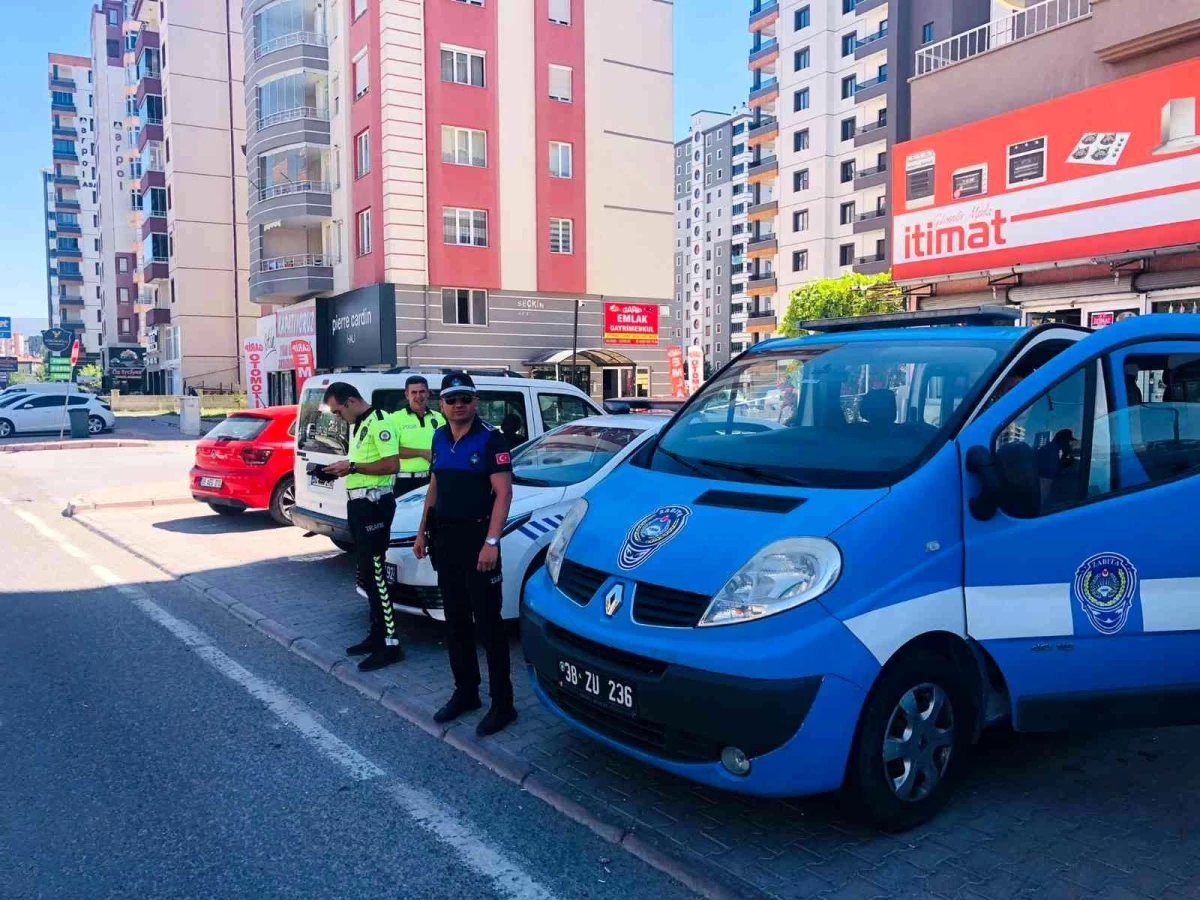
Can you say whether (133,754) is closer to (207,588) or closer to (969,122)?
(207,588)

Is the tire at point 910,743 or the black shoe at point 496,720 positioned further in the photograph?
the black shoe at point 496,720

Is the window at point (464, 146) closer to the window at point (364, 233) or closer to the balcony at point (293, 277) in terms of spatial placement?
the window at point (364, 233)

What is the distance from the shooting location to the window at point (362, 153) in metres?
32.1

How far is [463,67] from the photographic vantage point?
102ft

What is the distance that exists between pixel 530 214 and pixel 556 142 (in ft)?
9.09

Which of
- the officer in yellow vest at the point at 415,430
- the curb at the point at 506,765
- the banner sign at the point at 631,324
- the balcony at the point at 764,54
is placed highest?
the balcony at the point at 764,54

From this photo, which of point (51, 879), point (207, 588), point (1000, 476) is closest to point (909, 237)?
point (207, 588)

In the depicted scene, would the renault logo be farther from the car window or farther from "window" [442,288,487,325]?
"window" [442,288,487,325]

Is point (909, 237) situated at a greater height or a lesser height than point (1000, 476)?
greater

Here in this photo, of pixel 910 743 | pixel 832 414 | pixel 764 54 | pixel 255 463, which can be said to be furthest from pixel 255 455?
pixel 764 54

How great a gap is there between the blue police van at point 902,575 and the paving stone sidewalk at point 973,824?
241 mm

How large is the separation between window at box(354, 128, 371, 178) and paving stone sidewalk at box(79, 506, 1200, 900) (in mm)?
29843

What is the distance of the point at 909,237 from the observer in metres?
18.9

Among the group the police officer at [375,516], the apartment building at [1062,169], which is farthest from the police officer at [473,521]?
the apartment building at [1062,169]
